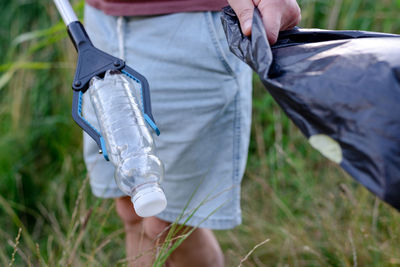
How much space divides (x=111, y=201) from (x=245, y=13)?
4.09 ft

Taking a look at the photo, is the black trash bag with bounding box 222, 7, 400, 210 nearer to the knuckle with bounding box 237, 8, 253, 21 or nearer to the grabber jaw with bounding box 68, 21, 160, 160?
the knuckle with bounding box 237, 8, 253, 21

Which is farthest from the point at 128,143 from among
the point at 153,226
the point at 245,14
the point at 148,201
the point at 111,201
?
the point at 111,201

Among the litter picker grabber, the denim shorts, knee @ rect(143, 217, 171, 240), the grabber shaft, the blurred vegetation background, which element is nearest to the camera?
the litter picker grabber

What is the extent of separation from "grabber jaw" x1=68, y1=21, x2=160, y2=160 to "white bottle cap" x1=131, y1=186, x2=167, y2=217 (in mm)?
113

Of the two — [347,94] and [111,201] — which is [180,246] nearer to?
[111,201]

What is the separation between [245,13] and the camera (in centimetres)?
90

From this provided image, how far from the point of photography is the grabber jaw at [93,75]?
829 mm

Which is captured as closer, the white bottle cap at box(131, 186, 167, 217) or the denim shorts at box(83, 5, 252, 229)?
the white bottle cap at box(131, 186, 167, 217)

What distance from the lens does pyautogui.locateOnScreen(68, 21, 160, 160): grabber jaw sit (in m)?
0.83

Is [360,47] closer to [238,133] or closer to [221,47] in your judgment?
[221,47]

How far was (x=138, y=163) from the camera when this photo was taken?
808 millimetres

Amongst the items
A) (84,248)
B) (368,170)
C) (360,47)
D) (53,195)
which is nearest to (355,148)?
(368,170)

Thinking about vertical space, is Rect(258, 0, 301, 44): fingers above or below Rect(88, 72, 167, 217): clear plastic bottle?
above

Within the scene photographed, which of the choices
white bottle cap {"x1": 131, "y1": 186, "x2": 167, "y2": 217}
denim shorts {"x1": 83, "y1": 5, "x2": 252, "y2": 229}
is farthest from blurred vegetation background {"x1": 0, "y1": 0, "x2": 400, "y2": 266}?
white bottle cap {"x1": 131, "y1": 186, "x2": 167, "y2": 217}
